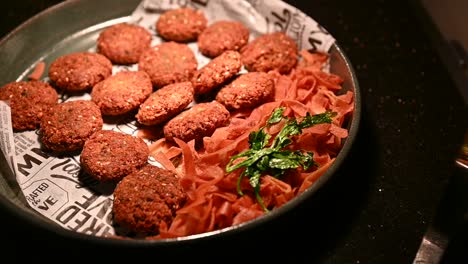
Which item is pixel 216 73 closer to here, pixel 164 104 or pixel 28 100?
pixel 164 104

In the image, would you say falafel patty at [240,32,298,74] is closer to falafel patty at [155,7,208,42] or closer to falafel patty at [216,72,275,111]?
falafel patty at [216,72,275,111]

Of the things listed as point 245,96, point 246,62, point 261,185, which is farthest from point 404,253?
point 246,62

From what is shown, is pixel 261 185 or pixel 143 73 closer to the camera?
pixel 261 185

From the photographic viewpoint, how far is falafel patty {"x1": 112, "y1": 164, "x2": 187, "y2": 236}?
145 cm

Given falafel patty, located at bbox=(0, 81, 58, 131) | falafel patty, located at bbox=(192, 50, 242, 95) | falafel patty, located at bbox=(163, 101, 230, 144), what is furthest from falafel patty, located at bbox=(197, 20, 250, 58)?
falafel patty, located at bbox=(0, 81, 58, 131)

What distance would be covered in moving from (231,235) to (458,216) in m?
0.62

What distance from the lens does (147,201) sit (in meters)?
1.48

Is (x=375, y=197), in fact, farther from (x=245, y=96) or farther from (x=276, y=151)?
(x=245, y=96)

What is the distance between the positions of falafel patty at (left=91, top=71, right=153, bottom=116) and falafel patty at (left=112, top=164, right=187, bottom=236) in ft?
1.12

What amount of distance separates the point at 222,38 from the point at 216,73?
0.28 metres

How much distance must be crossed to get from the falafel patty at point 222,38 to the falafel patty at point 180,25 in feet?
0.15

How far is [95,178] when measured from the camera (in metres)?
1.62

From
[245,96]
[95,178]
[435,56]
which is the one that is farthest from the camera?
[435,56]

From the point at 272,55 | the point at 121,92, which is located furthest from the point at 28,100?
the point at 272,55
